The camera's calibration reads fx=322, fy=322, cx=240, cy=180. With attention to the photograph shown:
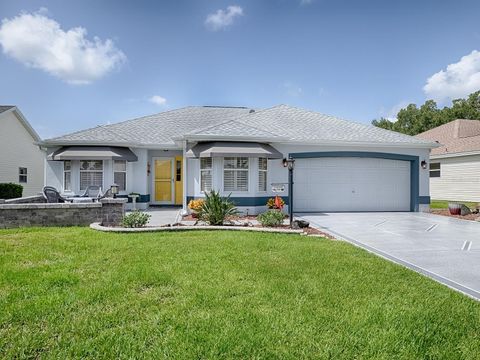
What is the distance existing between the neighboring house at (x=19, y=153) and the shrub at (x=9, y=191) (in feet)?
7.31

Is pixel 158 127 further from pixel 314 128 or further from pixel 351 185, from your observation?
pixel 351 185

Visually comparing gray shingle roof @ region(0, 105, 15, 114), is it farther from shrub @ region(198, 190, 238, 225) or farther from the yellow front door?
shrub @ region(198, 190, 238, 225)

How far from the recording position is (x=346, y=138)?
53.1 ft

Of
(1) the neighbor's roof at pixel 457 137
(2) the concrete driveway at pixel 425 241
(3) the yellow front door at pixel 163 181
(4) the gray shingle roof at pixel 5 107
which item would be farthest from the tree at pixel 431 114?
(4) the gray shingle roof at pixel 5 107

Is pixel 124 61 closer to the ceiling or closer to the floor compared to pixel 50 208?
closer to the ceiling

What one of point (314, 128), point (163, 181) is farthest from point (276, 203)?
point (163, 181)

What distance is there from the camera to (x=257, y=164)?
14648 mm

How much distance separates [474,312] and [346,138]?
41.7 feet

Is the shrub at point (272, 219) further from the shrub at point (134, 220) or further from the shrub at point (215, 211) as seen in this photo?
the shrub at point (134, 220)

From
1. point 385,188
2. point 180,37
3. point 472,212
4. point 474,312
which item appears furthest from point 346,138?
point 474,312

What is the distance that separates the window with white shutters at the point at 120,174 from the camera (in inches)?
651

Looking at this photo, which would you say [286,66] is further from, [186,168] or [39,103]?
[39,103]

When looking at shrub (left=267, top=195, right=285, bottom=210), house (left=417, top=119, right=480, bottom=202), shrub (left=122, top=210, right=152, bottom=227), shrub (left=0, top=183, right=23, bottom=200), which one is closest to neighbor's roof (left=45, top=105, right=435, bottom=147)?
shrub (left=267, top=195, right=285, bottom=210)

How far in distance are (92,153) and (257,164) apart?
806cm
